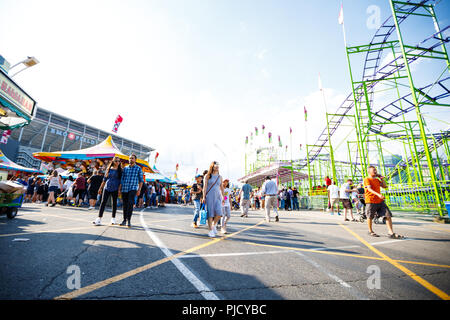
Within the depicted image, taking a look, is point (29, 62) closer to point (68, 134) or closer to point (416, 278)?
point (416, 278)

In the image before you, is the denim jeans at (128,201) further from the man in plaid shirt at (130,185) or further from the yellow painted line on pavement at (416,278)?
the yellow painted line on pavement at (416,278)

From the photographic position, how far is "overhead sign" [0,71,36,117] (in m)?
4.38

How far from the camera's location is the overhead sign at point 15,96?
4375 mm

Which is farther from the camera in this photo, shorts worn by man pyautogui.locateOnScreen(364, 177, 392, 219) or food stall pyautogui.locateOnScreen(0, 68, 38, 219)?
shorts worn by man pyautogui.locateOnScreen(364, 177, 392, 219)

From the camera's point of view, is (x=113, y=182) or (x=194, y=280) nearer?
(x=194, y=280)

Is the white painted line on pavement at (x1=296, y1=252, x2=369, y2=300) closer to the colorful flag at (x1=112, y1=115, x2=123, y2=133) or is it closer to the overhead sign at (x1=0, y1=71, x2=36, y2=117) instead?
the overhead sign at (x1=0, y1=71, x2=36, y2=117)

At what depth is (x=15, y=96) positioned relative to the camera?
15.7 feet

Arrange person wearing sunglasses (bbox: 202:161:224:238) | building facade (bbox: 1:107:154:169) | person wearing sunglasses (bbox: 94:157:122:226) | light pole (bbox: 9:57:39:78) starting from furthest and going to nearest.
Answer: building facade (bbox: 1:107:154:169) → light pole (bbox: 9:57:39:78) → person wearing sunglasses (bbox: 94:157:122:226) → person wearing sunglasses (bbox: 202:161:224:238)

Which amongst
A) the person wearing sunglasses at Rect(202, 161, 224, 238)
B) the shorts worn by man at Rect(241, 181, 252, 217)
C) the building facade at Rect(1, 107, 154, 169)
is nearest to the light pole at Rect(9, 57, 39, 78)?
the person wearing sunglasses at Rect(202, 161, 224, 238)

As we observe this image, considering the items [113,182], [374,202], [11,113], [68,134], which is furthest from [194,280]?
[68,134]

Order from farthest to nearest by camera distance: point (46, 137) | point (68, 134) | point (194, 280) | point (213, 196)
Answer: point (68, 134) < point (46, 137) < point (213, 196) < point (194, 280)

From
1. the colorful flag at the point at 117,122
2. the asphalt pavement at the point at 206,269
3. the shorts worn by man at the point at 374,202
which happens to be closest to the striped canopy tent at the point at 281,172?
the colorful flag at the point at 117,122

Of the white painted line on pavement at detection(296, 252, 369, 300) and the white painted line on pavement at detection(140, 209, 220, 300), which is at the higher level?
the white painted line on pavement at detection(140, 209, 220, 300)
